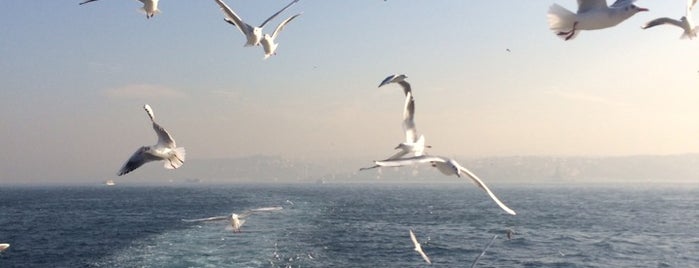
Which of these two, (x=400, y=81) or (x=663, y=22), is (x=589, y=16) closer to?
(x=663, y=22)

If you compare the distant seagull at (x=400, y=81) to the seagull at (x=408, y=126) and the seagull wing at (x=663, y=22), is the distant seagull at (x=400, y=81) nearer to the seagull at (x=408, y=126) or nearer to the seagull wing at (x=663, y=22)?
the seagull at (x=408, y=126)

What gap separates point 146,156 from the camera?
27.1 feet

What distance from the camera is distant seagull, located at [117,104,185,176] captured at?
794 cm

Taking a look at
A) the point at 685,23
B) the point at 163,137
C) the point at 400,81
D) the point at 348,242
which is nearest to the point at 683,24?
the point at 685,23

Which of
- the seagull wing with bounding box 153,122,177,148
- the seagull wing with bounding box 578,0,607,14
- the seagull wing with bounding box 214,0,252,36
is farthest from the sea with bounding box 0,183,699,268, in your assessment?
the seagull wing with bounding box 578,0,607,14

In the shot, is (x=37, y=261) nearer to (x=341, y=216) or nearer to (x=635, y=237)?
(x=341, y=216)

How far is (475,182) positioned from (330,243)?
4782cm

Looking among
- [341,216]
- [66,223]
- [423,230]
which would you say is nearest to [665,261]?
[423,230]

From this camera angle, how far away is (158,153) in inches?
317

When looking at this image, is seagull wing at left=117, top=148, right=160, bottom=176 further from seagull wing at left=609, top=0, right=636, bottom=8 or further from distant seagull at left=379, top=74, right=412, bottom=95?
seagull wing at left=609, top=0, right=636, bottom=8

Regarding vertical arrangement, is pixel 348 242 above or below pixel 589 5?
below

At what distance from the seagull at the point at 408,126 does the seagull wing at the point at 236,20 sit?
3029 millimetres

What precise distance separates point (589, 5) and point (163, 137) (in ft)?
18.2

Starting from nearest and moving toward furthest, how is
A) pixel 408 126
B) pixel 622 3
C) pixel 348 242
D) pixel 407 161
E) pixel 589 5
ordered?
pixel 407 161 → pixel 622 3 → pixel 589 5 → pixel 408 126 → pixel 348 242
